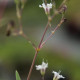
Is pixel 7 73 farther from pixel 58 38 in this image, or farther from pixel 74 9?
pixel 74 9

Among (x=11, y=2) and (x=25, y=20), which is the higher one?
(x=11, y=2)

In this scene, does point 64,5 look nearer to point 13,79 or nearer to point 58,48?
point 13,79

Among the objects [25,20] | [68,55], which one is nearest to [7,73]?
[68,55]

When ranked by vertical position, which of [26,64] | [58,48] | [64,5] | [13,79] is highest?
[58,48]

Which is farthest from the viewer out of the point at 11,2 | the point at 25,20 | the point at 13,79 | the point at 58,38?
the point at 11,2

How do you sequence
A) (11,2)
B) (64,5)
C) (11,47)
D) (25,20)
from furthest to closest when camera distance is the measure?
(11,2)
(25,20)
(11,47)
(64,5)

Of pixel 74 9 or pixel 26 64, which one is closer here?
pixel 26 64

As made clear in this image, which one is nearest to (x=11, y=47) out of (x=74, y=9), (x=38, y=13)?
(x=38, y=13)
